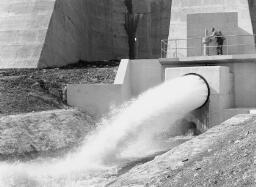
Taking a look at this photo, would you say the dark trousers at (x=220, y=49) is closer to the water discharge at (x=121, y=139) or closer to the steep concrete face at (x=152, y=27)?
the water discharge at (x=121, y=139)

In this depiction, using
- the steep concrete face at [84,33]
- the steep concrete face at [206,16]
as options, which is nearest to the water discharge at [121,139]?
the steep concrete face at [206,16]

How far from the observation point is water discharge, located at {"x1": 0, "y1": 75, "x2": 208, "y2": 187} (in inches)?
447

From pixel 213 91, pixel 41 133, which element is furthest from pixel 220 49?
pixel 41 133

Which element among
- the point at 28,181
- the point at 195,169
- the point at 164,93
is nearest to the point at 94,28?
the point at 164,93

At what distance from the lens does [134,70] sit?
20.5 meters

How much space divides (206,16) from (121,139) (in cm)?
868

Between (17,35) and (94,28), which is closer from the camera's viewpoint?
(17,35)

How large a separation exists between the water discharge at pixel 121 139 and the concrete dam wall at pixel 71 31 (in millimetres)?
5951

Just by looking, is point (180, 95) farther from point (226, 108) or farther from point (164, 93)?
point (226, 108)

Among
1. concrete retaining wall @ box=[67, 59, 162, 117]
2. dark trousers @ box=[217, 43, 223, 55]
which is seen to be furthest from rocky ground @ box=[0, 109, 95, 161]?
dark trousers @ box=[217, 43, 223, 55]

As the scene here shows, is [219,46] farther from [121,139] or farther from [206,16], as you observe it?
[121,139]

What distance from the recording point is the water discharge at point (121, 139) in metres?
11.4

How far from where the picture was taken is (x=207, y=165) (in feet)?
Answer: 29.6

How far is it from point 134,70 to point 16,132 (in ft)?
24.9
